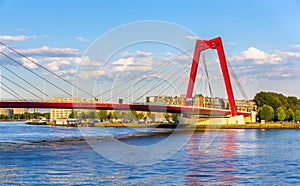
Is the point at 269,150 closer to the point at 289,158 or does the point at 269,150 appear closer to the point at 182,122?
the point at 289,158

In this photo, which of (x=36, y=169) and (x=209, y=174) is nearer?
(x=209, y=174)

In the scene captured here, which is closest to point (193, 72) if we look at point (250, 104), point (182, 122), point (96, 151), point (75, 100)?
point (182, 122)

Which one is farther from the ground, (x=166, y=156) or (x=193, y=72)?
(x=193, y=72)

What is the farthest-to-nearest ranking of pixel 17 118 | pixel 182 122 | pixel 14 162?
pixel 17 118 < pixel 182 122 < pixel 14 162

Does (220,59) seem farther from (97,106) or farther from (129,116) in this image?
(129,116)

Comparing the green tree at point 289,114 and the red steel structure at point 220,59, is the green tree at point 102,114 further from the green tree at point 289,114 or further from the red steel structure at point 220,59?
the red steel structure at point 220,59

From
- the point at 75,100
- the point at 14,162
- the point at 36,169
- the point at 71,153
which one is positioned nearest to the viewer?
the point at 36,169

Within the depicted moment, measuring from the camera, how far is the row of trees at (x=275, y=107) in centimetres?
6544

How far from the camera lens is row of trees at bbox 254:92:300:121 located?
215ft

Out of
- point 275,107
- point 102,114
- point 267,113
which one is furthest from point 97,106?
point 102,114

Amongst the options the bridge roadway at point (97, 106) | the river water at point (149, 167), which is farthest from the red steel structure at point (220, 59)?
the river water at point (149, 167)

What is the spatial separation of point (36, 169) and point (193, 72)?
34.6 meters

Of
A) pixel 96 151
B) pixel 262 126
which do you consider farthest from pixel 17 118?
pixel 96 151

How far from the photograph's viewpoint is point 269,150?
24.6 m
